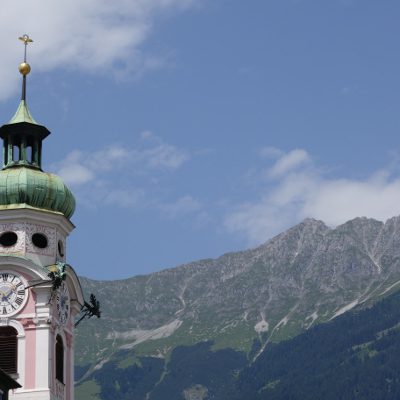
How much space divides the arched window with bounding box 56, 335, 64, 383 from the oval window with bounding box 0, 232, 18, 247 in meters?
5.82

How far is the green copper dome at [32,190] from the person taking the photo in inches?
2721

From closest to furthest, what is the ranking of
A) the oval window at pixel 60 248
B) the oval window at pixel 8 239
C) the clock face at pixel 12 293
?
the clock face at pixel 12 293, the oval window at pixel 8 239, the oval window at pixel 60 248

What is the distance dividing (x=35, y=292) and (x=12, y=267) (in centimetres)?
185

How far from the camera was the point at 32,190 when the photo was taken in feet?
227

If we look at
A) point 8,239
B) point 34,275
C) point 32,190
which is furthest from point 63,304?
point 32,190

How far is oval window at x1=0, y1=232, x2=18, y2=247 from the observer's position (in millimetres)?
68812

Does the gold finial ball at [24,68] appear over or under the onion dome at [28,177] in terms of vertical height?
over

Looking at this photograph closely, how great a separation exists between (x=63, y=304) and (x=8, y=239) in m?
4.73

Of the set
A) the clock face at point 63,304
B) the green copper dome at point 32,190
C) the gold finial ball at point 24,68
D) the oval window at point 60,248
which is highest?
the gold finial ball at point 24,68

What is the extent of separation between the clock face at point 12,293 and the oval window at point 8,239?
2.18 m

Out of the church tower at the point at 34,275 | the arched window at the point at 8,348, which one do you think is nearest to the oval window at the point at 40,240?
the church tower at the point at 34,275

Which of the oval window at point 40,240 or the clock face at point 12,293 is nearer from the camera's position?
A: the clock face at point 12,293

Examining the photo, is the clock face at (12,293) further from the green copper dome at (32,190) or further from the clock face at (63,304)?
the green copper dome at (32,190)

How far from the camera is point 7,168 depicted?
7069 centimetres
